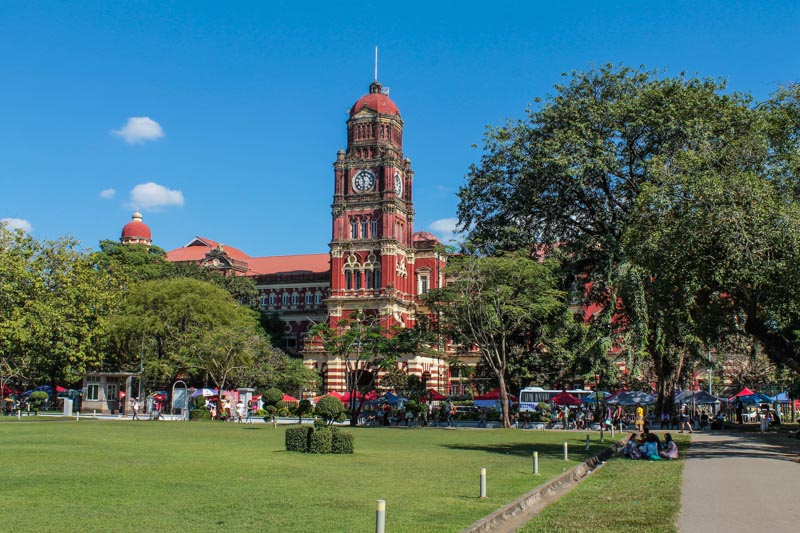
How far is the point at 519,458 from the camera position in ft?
71.2

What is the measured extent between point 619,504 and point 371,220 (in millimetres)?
60460

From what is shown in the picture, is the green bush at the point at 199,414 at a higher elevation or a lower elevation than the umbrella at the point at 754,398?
lower

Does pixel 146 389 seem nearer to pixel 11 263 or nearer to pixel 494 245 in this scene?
pixel 11 263

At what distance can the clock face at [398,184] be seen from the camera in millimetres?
73000

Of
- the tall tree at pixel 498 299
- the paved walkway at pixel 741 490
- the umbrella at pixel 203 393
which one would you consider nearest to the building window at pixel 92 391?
the umbrella at pixel 203 393

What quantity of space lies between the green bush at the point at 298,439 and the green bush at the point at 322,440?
367 millimetres

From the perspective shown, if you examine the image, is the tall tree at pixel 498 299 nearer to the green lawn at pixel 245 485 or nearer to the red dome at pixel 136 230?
the green lawn at pixel 245 485

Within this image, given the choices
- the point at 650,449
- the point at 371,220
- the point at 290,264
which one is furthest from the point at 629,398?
the point at 290,264

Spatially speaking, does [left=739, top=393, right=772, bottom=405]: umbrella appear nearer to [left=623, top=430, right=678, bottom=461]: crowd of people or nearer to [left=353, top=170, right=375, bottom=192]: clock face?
[left=623, top=430, right=678, bottom=461]: crowd of people

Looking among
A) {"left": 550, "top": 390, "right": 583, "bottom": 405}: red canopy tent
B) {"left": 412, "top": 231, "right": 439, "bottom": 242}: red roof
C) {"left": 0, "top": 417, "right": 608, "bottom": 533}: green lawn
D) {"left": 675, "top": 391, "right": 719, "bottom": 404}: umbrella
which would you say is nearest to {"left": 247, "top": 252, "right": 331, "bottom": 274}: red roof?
{"left": 412, "top": 231, "right": 439, "bottom": 242}: red roof

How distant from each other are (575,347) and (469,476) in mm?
24959

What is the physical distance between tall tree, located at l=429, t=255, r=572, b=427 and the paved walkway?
52.0 feet

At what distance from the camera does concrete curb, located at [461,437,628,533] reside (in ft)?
35.0

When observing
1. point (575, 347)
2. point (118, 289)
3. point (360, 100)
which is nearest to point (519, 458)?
point (575, 347)
